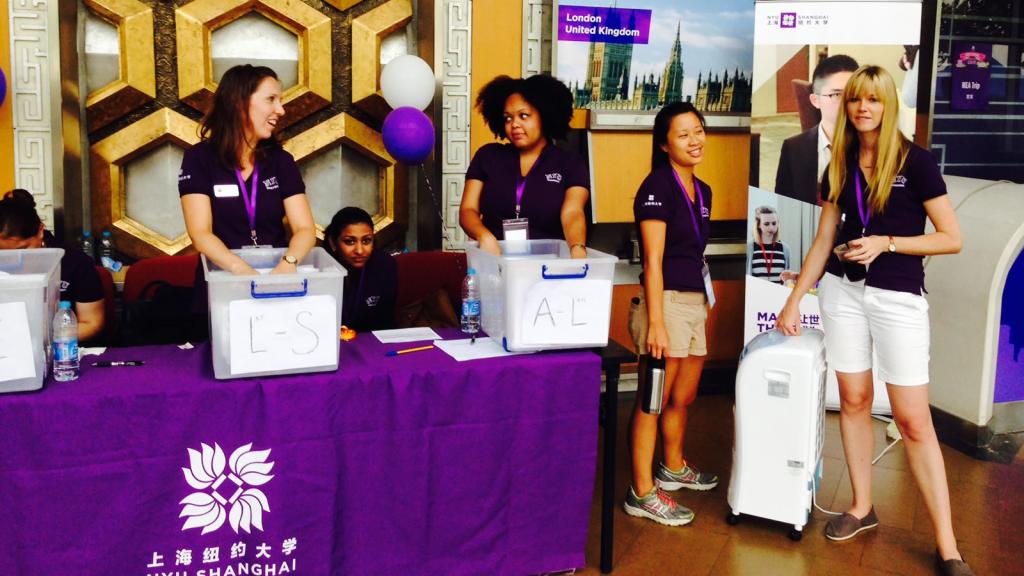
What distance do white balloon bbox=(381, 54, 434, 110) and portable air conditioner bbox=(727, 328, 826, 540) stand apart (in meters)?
1.77

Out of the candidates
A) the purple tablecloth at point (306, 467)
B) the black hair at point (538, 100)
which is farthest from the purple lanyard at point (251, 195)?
the black hair at point (538, 100)

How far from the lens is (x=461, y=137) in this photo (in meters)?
4.22

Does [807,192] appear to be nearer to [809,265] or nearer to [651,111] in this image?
[651,111]

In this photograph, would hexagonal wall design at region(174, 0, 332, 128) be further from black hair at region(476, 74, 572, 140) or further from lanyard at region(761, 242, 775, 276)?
→ lanyard at region(761, 242, 775, 276)

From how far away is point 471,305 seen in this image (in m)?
2.72

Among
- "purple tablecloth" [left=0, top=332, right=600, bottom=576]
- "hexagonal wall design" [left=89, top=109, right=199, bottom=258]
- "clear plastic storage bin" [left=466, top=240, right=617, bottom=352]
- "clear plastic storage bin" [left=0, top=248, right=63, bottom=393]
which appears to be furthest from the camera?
"hexagonal wall design" [left=89, top=109, right=199, bottom=258]

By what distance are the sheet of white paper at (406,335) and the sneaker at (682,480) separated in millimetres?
1116

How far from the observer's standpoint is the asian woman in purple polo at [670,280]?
115 inches

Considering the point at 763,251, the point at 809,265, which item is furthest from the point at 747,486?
the point at 763,251

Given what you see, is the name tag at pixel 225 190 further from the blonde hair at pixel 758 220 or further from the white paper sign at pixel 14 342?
the blonde hair at pixel 758 220

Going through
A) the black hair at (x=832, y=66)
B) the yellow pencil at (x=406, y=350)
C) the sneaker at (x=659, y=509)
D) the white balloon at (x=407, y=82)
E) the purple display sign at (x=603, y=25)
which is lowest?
the sneaker at (x=659, y=509)

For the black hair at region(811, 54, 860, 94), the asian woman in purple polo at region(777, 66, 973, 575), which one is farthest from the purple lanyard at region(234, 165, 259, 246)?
the black hair at region(811, 54, 860, 94)

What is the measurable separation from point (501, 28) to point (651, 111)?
2.68 feet

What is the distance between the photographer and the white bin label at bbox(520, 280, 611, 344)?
8.03ft
